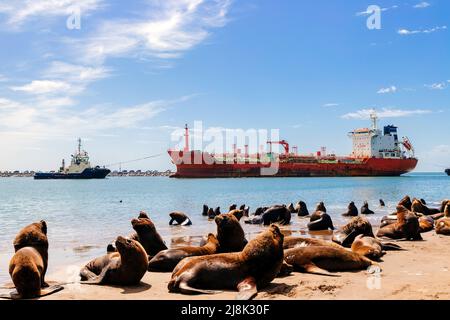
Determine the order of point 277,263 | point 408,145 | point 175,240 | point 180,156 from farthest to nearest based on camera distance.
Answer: point 408,145, point 180,156, point 175,240, point 277,263

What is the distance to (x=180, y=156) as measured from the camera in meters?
76.1

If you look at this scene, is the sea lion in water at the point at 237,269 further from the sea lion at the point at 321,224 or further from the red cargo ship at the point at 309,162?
the red cargo ship at the point at 309,162

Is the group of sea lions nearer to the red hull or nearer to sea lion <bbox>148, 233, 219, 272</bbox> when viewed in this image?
sea lion <bbox>148, 233, 219, 272</bbox>

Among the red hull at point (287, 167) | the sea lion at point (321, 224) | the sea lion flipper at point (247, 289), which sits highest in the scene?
the red hull at point (287, 167)

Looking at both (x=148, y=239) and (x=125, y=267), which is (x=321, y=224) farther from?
(x=125, y=267)

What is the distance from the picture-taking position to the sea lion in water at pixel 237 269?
19.5 feet

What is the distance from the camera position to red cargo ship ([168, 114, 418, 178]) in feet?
252

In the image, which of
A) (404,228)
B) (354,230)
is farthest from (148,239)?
(404,228)

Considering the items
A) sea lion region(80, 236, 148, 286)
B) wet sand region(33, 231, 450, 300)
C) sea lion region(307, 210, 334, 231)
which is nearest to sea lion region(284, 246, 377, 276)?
wet sand region(33, 231, 450, 300)

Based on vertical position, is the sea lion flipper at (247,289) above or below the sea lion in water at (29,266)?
below

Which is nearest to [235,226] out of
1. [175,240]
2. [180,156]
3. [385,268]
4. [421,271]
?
[385,268]

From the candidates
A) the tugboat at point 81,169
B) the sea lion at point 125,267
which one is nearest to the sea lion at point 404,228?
the sea lion at point 125,267
